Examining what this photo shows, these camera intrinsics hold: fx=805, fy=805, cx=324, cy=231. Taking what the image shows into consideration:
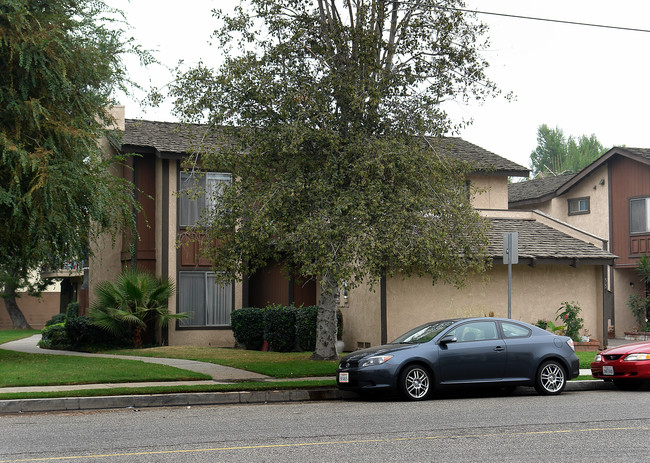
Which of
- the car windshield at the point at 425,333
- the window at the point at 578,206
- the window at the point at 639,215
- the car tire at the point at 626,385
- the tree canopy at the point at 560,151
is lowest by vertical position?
the car tire at the point at 626,385

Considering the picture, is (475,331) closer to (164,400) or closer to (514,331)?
(514,331)

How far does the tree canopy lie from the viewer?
70.6 metres

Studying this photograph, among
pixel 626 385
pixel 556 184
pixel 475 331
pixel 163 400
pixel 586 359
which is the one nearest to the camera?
pixel 163 400

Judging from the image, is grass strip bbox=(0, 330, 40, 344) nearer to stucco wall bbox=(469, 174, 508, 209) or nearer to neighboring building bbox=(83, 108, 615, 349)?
neighboring building bbox=(83, 108, 615, 349)

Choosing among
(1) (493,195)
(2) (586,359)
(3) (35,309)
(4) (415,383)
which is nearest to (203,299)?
(1) (493,195)

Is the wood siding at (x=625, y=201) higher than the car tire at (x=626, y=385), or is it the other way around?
the wood siding at (x=625, y=201)

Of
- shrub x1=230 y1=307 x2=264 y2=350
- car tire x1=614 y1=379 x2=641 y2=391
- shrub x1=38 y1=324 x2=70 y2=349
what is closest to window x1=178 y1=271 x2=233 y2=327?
shrub x1=230 y1=307 x2=264 y2=350

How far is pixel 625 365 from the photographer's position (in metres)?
14.7

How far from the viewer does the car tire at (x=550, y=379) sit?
46.1 feet

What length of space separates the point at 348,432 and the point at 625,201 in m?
24.7

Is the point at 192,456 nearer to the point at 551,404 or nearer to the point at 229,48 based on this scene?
the point at 551,404

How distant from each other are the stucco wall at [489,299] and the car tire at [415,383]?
7.72 metres

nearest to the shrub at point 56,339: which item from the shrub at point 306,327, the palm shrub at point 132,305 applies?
the palm shrub at point 132,305

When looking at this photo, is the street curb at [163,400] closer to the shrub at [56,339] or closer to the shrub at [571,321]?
the shrub at [571,321]
